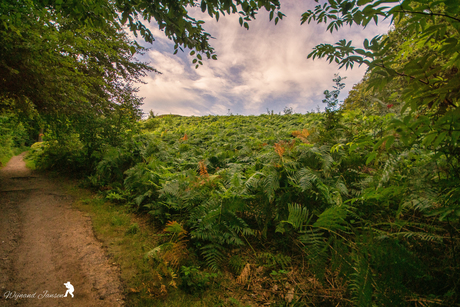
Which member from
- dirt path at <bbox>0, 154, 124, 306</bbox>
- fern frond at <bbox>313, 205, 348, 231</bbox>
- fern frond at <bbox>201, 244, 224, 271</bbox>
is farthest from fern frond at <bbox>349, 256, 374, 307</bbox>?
dirt path at <bbox>0, 154, 124, 306</bbox>

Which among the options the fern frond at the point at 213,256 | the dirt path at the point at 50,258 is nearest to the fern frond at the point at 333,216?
the fern frond at the point at 213,256

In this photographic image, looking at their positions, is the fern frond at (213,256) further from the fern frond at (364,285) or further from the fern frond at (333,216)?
the fern frond at (364,285)

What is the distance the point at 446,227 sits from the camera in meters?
1.93

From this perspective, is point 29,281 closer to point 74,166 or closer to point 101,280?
point 101,280

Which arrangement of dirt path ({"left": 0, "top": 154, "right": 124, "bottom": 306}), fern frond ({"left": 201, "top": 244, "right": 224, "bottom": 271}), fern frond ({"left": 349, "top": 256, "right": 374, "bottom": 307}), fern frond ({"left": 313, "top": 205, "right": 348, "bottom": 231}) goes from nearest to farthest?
fern frond ({"left": 349, "top": 256, "right": 374, "bottom": 307}) → fern frond ({"left": 313, "top": 205, "right": 348, "bottom": 231}) → dirt path ({"left": 0, "top": 154, "right": 124, "bottom": 306}) → fern frond ({"left": 201, "top": 244, "right": 224, "bottom": 271})

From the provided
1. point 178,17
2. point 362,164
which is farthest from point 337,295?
point 178,17

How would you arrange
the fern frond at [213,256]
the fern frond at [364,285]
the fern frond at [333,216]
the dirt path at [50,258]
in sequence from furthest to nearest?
the fern frond at [213,256]
the dirt path at [50,258]
the fern frond at [333,216]
the fern frond at [364,285]

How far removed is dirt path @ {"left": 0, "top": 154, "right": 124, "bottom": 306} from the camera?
2182 millimetres

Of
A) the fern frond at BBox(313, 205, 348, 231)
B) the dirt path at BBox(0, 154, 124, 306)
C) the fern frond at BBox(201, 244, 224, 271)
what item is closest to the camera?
the fern frond at BBox(313, 205, 348, 231)

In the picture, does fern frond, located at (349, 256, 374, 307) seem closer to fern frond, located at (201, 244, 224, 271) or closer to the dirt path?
fern frond, located at (201, 244, 224, 271)

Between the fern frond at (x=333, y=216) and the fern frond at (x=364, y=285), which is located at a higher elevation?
the fern frond at (x=333, y=216)

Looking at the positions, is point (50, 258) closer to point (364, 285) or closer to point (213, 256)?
point (213, 256)

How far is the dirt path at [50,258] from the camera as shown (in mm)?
2182

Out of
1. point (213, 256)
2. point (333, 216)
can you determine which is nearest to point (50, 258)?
point (213, 256)
